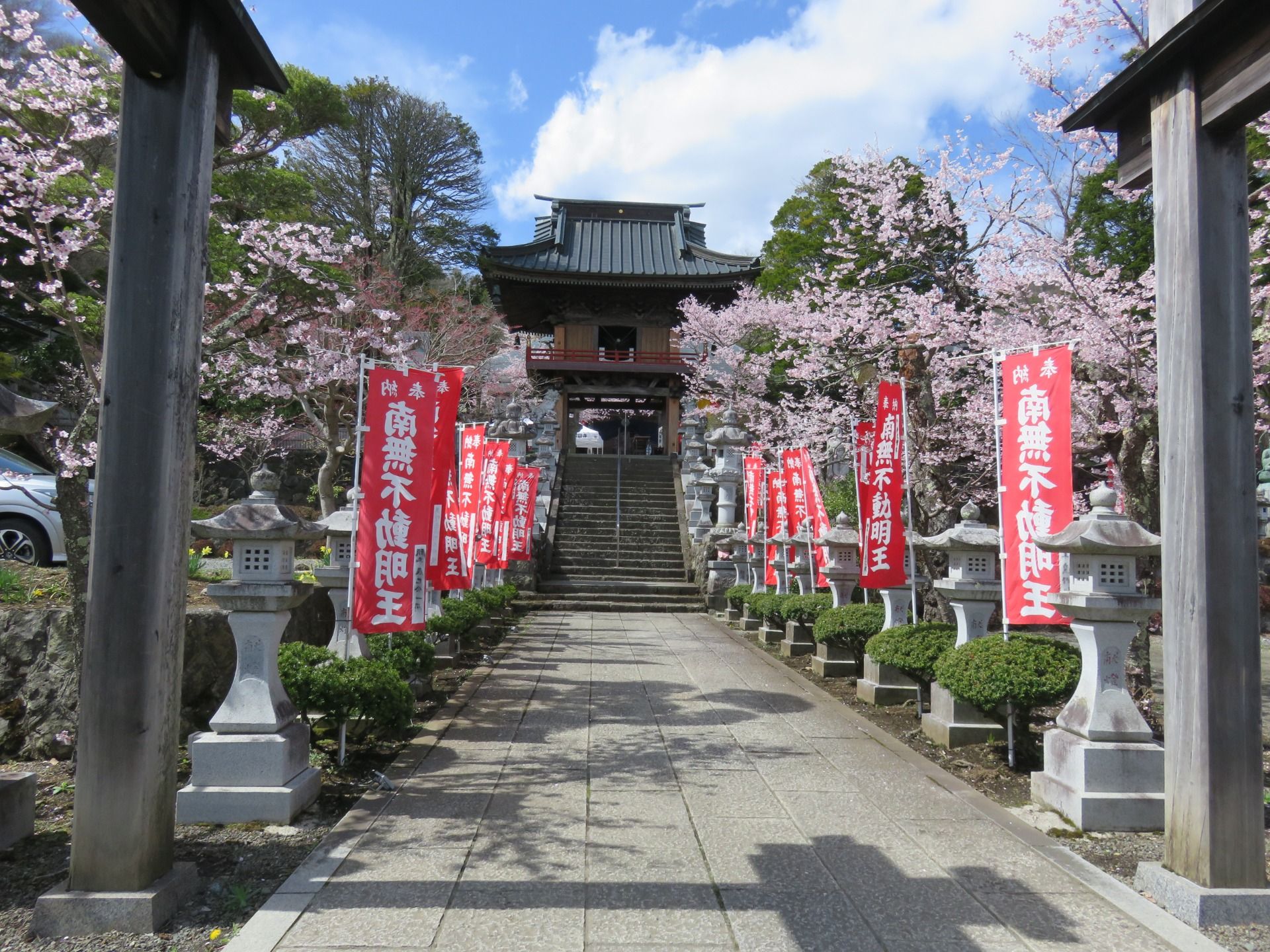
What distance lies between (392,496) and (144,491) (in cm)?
253

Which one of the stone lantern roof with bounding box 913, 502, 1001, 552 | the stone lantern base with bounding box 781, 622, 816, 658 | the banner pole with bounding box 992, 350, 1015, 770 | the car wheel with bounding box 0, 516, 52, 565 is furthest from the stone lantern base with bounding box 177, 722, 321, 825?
the car wheel with bounding box 0, 516, 52, 565

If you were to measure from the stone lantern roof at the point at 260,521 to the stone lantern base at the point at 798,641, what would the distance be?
7122 millimetres

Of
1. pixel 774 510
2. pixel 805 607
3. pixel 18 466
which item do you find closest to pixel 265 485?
pixel 805 607

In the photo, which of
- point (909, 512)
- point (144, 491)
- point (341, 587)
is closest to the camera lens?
point (144, 491)

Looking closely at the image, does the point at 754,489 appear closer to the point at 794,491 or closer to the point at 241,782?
the point at 794,491

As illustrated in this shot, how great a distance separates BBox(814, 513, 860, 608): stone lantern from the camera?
28.3 feet

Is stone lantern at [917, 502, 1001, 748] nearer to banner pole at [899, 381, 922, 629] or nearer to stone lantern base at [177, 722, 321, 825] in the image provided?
banner pole at [899, 381, 922, 629]

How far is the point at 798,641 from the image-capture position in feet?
34.7

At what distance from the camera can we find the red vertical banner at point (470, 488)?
11359mm

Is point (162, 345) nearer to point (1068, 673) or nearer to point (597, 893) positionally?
point (597, 893)

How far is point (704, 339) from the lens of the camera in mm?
27328

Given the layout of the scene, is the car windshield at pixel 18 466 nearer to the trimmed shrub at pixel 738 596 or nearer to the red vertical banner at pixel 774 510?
the red vertical banner at pixel 774 510

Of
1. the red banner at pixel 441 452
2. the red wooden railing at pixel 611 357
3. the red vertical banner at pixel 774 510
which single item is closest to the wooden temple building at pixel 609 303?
the red wooden railing at pixel 611 357

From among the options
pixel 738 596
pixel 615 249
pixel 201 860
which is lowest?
pixel 201 860
